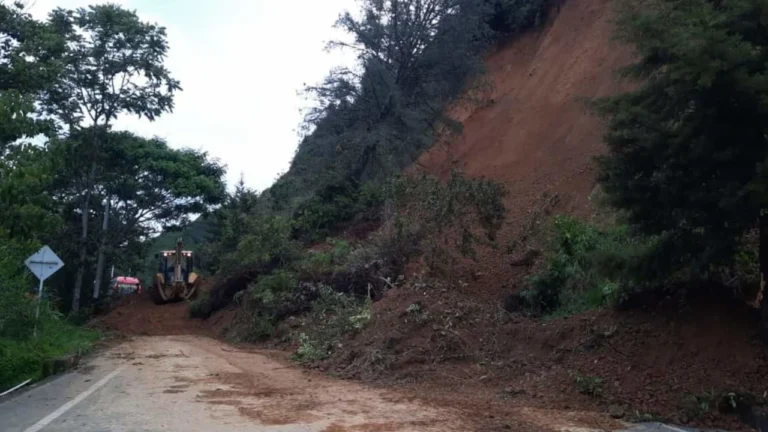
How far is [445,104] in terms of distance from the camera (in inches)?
1315

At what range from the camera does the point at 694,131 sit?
11617 mm

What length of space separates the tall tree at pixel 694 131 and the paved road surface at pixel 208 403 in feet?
15.4

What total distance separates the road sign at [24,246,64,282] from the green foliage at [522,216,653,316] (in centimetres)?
1237

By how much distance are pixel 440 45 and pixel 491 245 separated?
1317cm

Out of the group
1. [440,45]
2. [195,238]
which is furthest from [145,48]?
[195,238]

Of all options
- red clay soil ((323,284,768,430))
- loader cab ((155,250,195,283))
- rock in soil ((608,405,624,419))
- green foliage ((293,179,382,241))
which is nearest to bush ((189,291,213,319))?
loader cab ((155,250,195,283))

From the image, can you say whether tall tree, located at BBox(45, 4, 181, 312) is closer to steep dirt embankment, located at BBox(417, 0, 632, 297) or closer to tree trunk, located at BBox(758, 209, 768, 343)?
steep dirt embankment, located at BBox(417, 0, 632, 297)

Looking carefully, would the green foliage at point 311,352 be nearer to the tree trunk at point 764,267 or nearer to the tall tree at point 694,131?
the tall tree at point 694,131

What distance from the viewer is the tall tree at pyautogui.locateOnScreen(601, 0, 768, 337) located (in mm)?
10758

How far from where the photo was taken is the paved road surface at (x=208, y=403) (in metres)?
10.2

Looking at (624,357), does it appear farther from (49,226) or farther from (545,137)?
(545,137)

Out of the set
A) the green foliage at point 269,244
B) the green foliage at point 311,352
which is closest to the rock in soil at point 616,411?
the green foliage at point 311,352

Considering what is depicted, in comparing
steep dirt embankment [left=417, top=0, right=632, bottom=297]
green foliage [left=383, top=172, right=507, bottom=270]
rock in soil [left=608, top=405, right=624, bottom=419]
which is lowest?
rock in soil [left=608, top=405, right=624, bottom=419]

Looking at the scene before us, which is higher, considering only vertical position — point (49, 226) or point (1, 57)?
point (1, 57)
